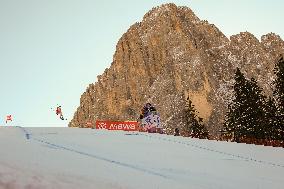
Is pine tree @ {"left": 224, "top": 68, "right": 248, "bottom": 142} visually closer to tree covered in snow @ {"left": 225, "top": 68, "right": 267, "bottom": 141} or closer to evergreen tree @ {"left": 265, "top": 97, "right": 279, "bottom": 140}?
tree covered in snow @ {"left": 225, "top": 68, "right": 267, "bottom": 141}

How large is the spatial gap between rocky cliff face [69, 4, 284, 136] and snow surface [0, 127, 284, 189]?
11271 cm

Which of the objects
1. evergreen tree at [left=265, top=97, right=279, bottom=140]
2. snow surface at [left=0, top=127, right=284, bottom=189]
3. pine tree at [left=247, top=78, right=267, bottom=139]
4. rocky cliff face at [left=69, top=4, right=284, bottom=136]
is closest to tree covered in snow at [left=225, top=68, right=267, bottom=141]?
pine tree at [left=247, top=78, right=267, bottom=139]

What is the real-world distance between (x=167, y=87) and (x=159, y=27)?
28383 mm

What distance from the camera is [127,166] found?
499 centimetres

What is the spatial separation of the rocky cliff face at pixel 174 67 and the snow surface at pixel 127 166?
113 meters

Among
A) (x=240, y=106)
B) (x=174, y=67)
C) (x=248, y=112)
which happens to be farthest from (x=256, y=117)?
(x=174, y=67)

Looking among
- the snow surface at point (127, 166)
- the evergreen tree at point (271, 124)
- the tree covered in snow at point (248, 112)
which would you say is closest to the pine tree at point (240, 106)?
the tree covered in snow at point (248, 112)

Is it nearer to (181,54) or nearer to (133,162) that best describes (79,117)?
(181,54)

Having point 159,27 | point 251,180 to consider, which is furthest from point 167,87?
point 251,180

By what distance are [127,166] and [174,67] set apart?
13237cm

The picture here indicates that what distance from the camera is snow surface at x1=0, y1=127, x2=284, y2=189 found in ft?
11.2

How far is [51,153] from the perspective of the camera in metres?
4.76

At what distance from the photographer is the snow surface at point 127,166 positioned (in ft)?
11.2

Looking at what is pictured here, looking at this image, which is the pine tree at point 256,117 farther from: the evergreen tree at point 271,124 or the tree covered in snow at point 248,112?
the evergreen tree at point 271,124
